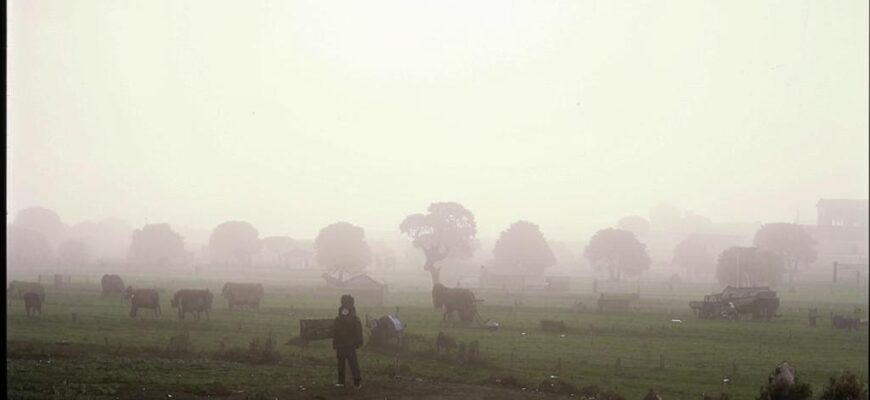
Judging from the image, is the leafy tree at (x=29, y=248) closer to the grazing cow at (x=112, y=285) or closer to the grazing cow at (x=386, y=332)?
the grazing cow at (x=112, y=285)

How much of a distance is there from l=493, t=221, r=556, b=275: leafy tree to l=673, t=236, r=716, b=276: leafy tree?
3040 cm

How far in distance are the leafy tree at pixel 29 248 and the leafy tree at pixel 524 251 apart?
76.2 meters

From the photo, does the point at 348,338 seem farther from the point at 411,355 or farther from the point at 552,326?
the point at 552,326

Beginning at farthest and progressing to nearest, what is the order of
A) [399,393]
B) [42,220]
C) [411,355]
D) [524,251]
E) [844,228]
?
1. [42,220]
2. [844,228]
3. [524,251]
4. [411,355]
5. [399,393]

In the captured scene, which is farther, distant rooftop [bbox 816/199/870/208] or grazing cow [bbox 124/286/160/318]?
distant rooftop [bbox 816/199/870/208]

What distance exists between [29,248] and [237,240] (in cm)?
3582

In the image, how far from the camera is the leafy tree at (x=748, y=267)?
221ft

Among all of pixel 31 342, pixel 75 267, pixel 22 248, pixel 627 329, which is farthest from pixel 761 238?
pixel 22 248

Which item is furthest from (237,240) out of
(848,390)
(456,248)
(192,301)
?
(848,390)

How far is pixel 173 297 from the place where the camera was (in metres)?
41.9

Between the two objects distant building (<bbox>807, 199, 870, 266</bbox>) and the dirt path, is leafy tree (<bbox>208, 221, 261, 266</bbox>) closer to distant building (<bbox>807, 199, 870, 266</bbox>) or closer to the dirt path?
distant building (<bbox>807, 199, 870, 266</bbox>)

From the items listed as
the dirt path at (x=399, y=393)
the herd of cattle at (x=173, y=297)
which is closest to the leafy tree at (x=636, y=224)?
the herd of cattle at (x=173, y=297)

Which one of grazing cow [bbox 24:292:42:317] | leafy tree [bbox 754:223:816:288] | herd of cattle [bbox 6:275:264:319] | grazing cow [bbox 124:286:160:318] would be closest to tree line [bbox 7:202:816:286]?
leafy tree [bbox 754:223:816:288]

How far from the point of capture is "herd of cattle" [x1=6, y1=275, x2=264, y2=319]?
36.7 meters
